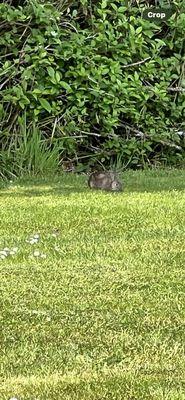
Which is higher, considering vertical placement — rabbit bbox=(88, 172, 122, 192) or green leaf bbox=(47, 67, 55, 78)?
green leaf bbox=(47, 67, 55, 78)

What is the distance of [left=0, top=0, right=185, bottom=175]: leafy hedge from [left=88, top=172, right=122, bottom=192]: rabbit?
122cm

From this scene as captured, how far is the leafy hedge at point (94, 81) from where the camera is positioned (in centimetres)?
852

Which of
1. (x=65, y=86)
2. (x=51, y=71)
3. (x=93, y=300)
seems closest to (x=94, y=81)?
(x=65, y=86)

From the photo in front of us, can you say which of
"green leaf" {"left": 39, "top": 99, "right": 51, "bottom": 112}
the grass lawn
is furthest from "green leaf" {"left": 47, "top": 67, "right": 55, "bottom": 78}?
the grass lawn

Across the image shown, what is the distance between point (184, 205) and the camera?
21.0 feet

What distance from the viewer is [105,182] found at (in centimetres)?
725

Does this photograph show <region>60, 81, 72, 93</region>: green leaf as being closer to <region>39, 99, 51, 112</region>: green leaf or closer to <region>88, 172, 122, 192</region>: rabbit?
<region>39, 99, 51, 112</region>: green leaf

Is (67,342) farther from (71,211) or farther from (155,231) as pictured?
(71,211)

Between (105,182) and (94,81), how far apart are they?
1750 mm

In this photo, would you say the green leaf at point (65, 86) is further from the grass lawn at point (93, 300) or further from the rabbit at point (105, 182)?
the grass lawn at point (93, 300)

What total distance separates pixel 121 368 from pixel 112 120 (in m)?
5.80

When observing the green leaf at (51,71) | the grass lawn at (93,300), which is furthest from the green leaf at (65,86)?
the grass lawn at (93,300)

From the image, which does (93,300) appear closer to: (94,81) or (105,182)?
(105,182)

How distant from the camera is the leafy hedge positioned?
8.52 m
